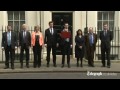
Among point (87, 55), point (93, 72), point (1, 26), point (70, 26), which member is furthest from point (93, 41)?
point (1, 26)

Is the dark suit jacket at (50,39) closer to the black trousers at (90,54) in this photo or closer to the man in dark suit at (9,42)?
the man in dark suit at (9,42)

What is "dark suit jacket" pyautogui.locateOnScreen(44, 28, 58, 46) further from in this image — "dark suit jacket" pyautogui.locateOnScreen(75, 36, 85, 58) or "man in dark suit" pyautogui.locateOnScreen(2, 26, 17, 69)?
"man in dark suit" pyautogui.locateOnScreen(2, 26, 17, 69)

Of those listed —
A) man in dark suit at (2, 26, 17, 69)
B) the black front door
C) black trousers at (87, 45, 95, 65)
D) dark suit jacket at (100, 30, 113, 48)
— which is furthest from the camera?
the black front door

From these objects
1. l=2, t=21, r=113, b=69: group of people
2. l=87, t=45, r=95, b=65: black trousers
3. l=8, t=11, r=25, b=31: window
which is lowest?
l=87, t=45, r=95, b=65: black trousers

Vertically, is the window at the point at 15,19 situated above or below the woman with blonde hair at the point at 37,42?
above

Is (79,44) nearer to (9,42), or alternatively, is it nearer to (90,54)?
(90,54)

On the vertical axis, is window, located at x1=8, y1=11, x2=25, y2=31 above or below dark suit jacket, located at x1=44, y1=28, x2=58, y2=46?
above

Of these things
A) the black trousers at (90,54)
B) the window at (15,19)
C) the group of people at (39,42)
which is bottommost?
the black trousers at (90,54)

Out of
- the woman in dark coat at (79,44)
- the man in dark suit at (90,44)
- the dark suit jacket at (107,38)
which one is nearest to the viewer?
the woman in dark coat at (79,44)

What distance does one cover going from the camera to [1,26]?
2159 centimetres

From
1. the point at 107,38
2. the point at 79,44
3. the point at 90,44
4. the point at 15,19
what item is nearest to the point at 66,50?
the point at 79,44

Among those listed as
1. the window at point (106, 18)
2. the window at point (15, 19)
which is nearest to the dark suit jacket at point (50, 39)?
the window at point (15, 19)

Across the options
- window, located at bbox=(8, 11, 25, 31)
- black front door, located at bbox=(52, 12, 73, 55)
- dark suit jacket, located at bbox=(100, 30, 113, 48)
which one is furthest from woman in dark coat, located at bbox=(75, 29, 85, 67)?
window, located at bbox=(8, 11, 25, 31)
